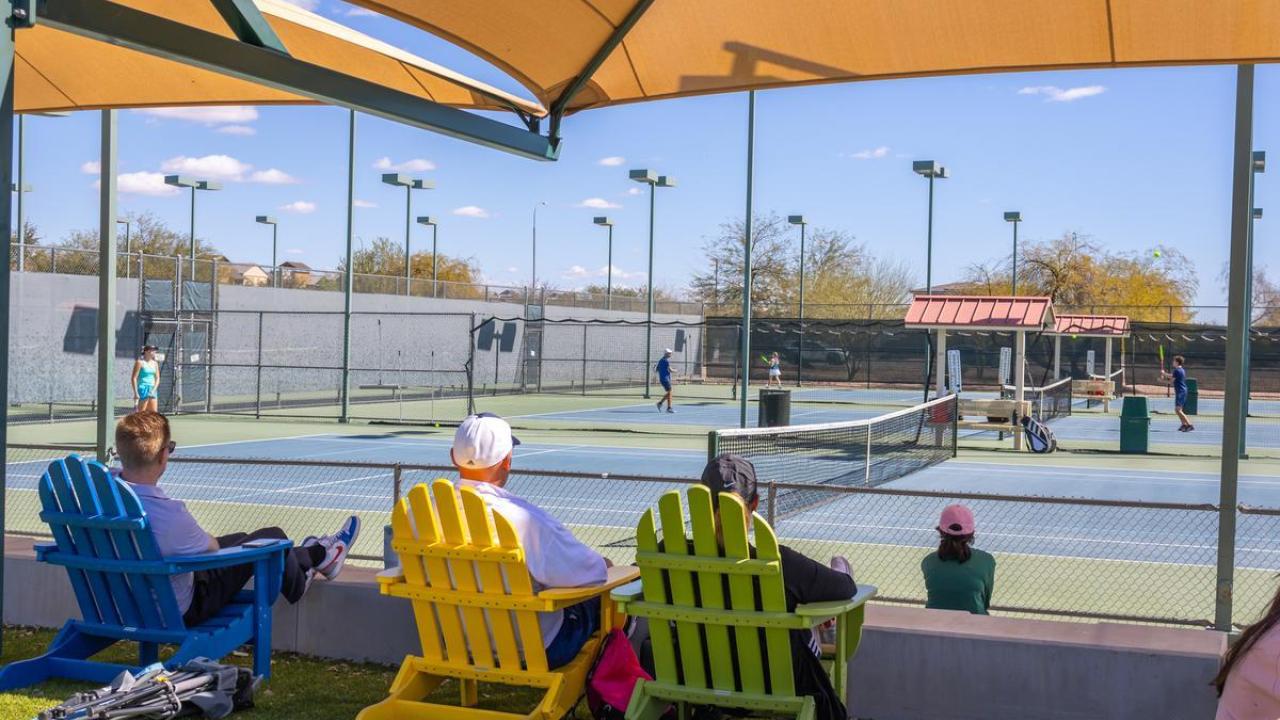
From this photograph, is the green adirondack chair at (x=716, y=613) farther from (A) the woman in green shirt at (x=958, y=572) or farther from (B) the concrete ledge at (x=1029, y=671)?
(A) the woman in green shirt at (x=958, y=572)

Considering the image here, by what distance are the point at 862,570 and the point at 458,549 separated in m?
6.86

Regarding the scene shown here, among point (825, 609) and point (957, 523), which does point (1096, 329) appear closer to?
point (957, 523)

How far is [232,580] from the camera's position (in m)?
5.69

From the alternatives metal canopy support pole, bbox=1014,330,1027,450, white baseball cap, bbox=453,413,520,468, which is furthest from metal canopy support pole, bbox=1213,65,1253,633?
metal canopy support pole, bbox=1014,330,1027,450

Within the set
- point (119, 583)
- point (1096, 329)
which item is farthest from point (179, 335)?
point (119, 583)

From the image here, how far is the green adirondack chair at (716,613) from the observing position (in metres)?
4.46

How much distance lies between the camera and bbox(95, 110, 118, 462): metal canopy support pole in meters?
8.36

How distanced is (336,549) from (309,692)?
78 cm

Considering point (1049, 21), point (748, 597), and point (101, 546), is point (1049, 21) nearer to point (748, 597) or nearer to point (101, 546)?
point (748, 597)

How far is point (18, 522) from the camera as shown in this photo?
12922 mm

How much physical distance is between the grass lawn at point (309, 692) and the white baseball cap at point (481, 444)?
1.13 metres

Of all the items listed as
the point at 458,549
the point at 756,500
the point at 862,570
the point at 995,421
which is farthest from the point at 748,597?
the point at 995,421

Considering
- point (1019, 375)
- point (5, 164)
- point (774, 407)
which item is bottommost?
point (774, 407)

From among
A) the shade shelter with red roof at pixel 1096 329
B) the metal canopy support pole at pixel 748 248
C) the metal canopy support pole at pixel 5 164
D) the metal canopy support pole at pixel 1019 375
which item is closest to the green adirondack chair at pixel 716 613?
the metal canopy support pole at pixel 5 164
